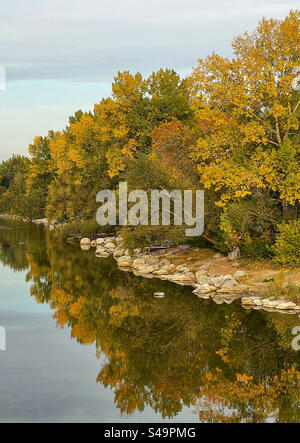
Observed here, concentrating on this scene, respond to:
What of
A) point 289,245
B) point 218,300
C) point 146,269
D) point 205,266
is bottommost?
point 146,269

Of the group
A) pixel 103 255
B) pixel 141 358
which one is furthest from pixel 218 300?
pixel 103 255

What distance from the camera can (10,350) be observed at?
1502 centimetres

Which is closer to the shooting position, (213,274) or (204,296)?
(204,296)

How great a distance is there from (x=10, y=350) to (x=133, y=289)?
8630 mm

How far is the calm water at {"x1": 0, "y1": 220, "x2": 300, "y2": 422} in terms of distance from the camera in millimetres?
10781

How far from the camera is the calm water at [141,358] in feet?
35.4

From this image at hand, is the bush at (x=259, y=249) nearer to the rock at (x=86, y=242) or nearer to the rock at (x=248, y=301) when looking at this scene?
the rock at (x=248, y=301)

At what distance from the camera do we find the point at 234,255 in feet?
82.0

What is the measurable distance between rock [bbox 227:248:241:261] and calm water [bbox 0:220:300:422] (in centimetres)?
384

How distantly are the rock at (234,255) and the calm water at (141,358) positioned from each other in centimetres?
384

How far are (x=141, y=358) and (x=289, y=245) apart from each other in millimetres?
10189

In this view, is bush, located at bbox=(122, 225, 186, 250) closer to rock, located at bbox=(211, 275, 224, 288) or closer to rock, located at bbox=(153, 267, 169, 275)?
rock, located at bbox=(153, 267, 169, 275)

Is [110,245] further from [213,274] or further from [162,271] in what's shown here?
[213,274]
